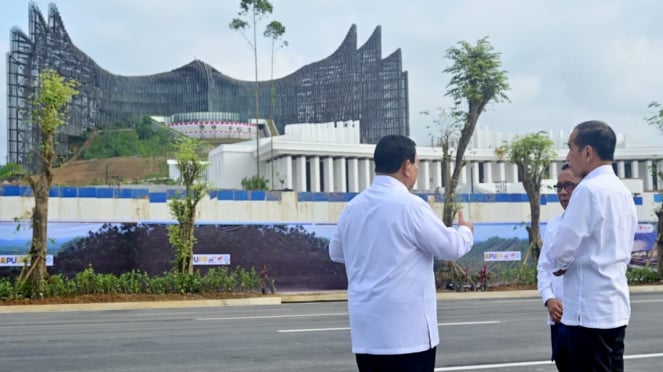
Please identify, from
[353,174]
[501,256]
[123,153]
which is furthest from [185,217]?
[123,153]

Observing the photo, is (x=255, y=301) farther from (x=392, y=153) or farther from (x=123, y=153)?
(x=123, y=153)

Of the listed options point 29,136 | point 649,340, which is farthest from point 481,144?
point 649,340

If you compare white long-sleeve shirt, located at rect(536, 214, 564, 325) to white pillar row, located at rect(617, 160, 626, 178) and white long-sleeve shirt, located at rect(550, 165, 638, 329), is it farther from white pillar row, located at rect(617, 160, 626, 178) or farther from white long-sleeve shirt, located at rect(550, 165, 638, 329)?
white pillar row, located at rect(617, 160, 626, 178)

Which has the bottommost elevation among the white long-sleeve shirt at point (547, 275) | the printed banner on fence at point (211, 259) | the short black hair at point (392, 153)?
the printed banner on fence at point (211, 259)

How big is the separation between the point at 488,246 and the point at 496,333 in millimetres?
16836

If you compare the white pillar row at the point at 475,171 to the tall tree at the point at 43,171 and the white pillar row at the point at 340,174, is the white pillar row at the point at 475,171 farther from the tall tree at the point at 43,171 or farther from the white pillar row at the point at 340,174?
the tall tree at the point at 43,171

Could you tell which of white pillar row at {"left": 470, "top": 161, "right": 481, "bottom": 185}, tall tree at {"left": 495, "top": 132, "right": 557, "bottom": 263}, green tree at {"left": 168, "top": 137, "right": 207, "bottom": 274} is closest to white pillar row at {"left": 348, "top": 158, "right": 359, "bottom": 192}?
white pillar row at {"left": 470, "top": 161, "right": 481, "bottom": 185}

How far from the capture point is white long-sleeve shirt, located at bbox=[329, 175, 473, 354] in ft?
12.9

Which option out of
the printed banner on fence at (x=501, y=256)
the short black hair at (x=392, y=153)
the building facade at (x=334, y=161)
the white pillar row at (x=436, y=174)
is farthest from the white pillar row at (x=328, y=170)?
the short black hair at (x=392, y=153)

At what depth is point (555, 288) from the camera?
5.17 metres

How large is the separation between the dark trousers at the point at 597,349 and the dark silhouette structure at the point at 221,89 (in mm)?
118901

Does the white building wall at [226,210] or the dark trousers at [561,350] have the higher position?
the white building wall at [226,210]

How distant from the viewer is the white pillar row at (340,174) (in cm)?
8812

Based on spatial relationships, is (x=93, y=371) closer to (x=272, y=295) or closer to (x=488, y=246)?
(x=272, y=295)
